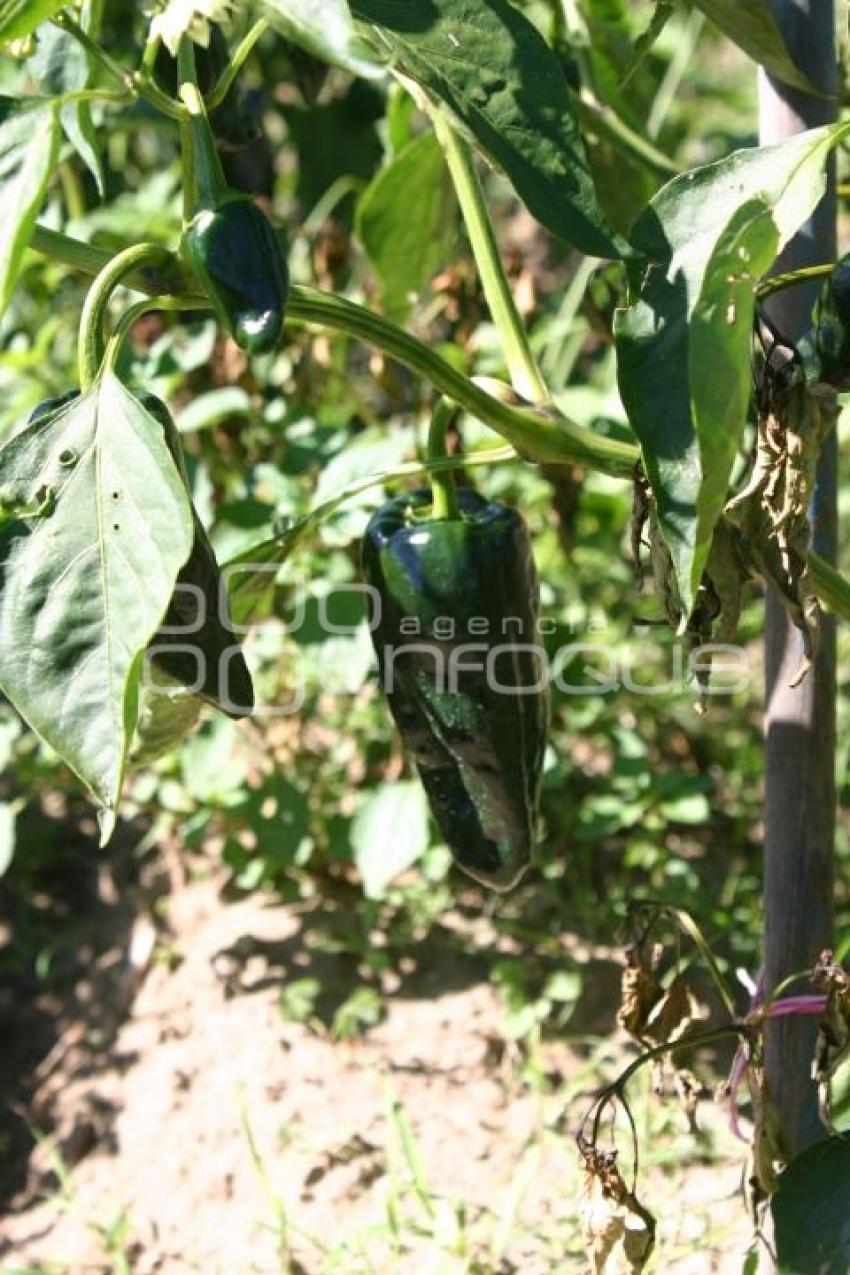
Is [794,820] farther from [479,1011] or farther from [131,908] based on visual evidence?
[131,908]

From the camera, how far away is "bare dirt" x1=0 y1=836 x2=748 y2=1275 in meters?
1.35

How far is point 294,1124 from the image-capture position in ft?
4.98

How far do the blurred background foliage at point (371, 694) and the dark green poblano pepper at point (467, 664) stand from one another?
11.5 inches

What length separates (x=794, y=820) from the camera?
971 mm

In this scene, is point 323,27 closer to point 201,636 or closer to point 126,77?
point 126,77

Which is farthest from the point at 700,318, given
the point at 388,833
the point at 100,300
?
the point at 388,833

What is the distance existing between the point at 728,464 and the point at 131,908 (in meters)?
1.37

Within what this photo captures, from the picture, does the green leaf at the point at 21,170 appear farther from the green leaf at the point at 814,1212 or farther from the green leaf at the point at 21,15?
the green leaf at the point at 814,1212

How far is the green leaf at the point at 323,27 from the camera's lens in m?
0.59

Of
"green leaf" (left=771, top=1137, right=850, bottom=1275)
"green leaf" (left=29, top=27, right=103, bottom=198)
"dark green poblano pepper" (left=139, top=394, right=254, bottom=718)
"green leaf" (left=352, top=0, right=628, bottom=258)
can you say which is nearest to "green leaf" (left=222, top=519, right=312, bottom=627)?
"dark green poblano pepper" (left=139, top=394, right=254, bottom=718)

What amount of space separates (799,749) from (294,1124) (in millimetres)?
760

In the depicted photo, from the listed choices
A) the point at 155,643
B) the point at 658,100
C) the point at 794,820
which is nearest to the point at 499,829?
the point at 794,820

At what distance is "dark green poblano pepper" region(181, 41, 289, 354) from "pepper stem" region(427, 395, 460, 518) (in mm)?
228

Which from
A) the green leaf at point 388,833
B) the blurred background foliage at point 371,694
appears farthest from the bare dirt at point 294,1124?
the green leaf at point 388,833
